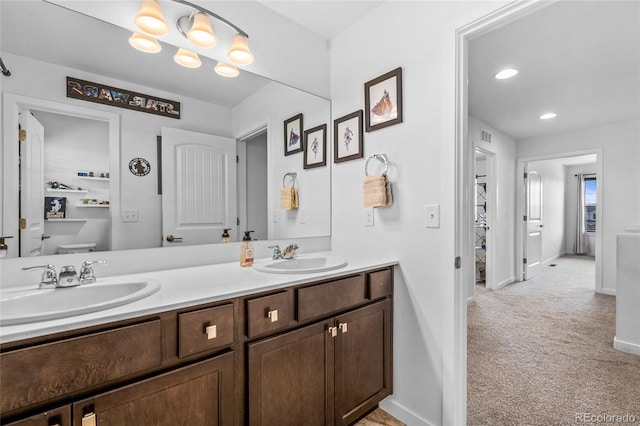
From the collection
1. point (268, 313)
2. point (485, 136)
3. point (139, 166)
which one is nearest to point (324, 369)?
point (268, 313)

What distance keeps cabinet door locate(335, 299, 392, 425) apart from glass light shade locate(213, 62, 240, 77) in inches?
58.1

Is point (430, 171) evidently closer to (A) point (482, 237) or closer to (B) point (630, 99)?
(B) point (630, 99)

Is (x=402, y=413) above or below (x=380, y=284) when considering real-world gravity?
below

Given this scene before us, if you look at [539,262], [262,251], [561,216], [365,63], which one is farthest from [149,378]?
[561,216]

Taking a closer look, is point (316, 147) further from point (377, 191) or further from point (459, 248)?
point (459, 248)

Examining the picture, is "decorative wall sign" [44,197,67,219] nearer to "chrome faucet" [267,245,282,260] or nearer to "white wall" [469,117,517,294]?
"chrome faucet" [267,245,282,260]

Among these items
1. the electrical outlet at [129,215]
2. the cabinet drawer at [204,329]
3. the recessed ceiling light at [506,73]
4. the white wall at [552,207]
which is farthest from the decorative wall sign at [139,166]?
the white wall at [552,207]

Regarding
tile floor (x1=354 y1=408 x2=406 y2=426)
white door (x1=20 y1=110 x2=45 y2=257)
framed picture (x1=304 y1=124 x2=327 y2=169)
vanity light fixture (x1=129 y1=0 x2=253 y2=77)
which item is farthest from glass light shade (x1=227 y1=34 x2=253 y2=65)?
tile floor (x1=354 y1=408 x2=406 y2=426)

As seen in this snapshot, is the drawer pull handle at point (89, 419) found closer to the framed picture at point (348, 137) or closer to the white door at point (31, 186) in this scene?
the white door at point (31, 186)

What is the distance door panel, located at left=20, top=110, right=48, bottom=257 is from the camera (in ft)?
3.93

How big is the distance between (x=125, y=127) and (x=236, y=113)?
60 centimetres

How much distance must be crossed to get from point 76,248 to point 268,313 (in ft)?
2.89

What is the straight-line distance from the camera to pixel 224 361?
106cm

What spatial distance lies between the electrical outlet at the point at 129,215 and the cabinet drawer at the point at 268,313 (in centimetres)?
77
